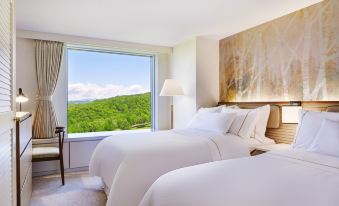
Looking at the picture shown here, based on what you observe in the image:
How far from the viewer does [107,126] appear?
472cm

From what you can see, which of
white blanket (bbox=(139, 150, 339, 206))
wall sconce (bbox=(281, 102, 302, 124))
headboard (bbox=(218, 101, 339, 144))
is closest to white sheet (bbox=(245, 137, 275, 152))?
headboard (bbox=(218, 101, 339, 144))

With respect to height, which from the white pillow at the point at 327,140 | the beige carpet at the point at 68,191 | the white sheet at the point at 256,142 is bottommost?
the beige carpet at the point at 68,191

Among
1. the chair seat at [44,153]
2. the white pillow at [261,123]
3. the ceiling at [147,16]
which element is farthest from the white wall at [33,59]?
the white pillow at [261,123]

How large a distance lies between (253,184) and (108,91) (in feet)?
12.6

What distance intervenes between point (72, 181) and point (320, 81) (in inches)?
140

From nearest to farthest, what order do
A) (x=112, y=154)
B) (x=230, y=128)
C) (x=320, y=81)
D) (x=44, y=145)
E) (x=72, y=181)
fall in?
(x=112, y=154) → (x=320, y=81) → (x=230, y=128) → (x=72, y=181) → (x=44, y=145)

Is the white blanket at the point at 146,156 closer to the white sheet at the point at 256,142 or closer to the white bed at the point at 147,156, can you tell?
the white bed at the point at 147,156

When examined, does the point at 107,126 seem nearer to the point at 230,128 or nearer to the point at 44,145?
the point at 44,145

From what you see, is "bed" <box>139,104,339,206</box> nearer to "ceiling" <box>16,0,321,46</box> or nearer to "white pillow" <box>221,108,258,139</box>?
"white pillow" <box>221,108,258,139</box>

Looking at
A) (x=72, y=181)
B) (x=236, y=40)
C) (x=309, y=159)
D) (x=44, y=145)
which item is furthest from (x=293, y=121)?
(x=44, y=145)

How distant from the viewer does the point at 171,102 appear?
4.94 meters

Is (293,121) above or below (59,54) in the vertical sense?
below

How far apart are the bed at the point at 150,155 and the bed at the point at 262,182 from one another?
0.57 m

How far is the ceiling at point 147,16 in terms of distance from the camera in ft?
9.09
